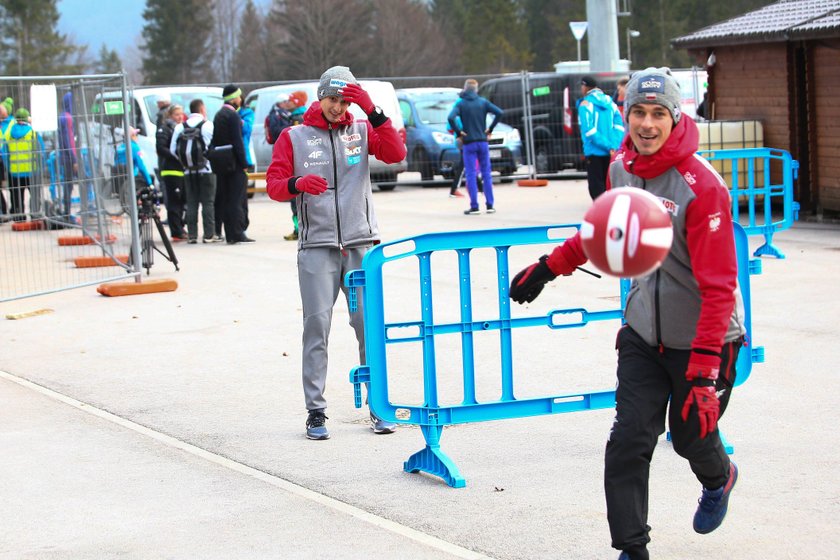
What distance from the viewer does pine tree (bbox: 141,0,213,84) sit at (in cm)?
8550

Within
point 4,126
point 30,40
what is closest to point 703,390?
point 4,126

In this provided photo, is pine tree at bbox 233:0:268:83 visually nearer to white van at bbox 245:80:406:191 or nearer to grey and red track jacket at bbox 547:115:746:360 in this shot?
white van at bbox 245:80:406:191

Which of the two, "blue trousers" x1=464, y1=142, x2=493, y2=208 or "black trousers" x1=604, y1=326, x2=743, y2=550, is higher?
"blue trousers" x1=464, y1=142, x2=493, y2=208

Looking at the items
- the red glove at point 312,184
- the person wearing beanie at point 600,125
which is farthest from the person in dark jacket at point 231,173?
the red glove at point 312,184

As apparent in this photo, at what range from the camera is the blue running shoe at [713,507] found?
511 cm

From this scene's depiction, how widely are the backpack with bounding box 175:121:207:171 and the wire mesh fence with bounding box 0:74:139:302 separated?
6.56ft

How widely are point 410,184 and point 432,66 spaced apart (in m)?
53.3

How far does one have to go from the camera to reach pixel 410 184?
89.7 feet

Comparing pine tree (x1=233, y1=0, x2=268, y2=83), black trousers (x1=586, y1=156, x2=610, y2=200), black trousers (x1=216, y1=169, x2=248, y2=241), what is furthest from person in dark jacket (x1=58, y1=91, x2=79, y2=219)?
pine tree (x1=233, y1=0, x2=268, y2=83)

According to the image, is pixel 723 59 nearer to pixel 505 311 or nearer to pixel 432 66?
pixel 505 311

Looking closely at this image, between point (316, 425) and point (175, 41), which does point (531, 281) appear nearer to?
point (316, 425)

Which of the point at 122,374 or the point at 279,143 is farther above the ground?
the point at 279,143

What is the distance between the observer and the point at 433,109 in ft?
86.5

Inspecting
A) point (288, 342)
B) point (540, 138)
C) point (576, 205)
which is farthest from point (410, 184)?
point (288, 342)
